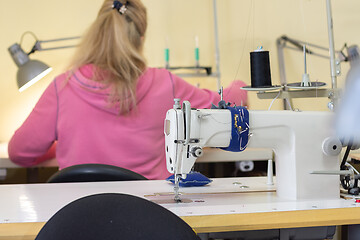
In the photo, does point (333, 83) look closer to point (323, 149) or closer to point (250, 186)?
point (323, 149)

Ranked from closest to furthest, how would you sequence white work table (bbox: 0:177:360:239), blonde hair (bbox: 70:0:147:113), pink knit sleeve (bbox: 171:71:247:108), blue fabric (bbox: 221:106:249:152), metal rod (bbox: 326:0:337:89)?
1. white work table (bbox: 0:177:360:239)
2. blue fabric (bbox: 221:106:249:152)
3. metal rod (bbox: 326:0:337:89)
4. blonde hair (bbox: 70:0:147:113)
5. pink knit sleeve (bbox: 171:71:247:108)

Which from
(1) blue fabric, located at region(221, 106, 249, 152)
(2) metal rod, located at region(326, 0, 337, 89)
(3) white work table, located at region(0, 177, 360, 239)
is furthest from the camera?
(2) metal rod, located at region(326, 0, 337, 89)

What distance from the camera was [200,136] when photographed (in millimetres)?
1213

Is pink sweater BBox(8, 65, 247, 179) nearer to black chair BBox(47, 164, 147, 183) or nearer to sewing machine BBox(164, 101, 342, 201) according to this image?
black chair BBox(47, 164, 147, 183)

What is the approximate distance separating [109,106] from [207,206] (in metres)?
0.71

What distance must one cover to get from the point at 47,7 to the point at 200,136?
6.45 feet

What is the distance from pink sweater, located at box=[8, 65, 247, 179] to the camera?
1.80 m

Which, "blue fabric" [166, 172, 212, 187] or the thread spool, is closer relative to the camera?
the thread spool

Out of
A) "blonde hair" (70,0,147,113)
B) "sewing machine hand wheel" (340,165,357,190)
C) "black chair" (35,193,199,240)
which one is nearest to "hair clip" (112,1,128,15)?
"blonde hair" (70,0,147,113)

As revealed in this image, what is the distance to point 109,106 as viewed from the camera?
1.77 m

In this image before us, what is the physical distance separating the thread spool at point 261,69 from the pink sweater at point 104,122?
1.86 feet

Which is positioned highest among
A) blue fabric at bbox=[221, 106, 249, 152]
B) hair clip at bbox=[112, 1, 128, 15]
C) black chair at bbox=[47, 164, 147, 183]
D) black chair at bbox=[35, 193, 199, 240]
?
hair clip at bbox=[112, 1, 128, 15]

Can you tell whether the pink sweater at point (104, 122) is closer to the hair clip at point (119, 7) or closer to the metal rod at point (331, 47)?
the hair clip at point (119, 7)

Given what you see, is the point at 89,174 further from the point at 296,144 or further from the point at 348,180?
the point at 348,180
